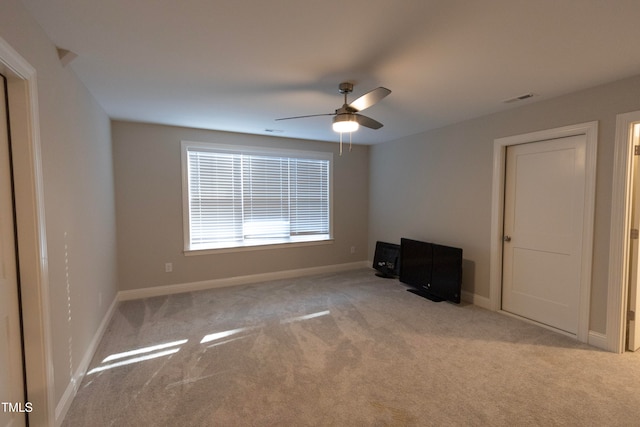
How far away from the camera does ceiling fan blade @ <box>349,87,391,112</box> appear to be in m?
2.10

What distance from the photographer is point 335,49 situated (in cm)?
197

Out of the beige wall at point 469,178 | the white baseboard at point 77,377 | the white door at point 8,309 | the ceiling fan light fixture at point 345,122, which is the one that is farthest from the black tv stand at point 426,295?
the white door at point 8,309

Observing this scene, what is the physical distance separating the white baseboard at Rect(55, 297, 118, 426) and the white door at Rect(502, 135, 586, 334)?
167 inches

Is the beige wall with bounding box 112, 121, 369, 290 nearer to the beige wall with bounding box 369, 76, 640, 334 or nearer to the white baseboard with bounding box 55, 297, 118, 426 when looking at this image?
the white baseboard with bounding box 55, 297, 118, 426

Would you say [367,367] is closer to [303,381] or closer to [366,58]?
[303,381]

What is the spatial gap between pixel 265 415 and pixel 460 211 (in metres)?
3.33

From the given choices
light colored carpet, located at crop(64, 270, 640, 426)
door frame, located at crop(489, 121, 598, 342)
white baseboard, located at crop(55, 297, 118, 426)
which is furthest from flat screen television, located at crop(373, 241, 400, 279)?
white baseboard, located at crop(55, 297, 118, 426)

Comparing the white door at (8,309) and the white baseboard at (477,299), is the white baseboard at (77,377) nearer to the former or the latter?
the white door at (8,309)

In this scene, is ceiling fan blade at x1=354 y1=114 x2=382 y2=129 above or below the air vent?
below

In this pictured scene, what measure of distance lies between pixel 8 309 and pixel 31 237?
37cm

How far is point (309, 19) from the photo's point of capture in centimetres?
165

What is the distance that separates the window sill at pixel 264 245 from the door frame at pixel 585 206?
8.77ft

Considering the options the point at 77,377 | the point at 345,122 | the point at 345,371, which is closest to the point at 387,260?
the point at 345,371

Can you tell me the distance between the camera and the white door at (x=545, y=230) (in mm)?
2873
